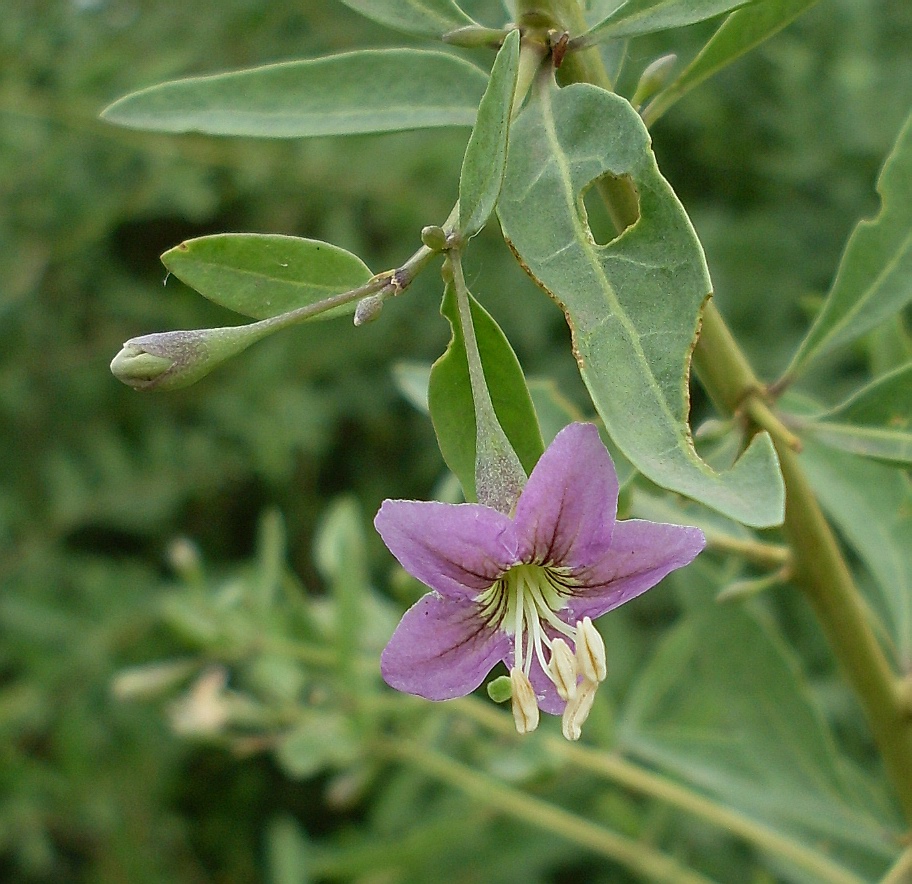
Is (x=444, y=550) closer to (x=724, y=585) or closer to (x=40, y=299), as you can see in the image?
(x=724, y=585)

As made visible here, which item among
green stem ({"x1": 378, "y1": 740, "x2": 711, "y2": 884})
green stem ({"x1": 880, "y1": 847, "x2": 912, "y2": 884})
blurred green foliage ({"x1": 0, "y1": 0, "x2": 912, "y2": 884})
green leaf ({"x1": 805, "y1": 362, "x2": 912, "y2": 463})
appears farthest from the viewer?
blurred green foliage ({"x1": 0, "y1": 0, "x2": 912, "y2": 884})

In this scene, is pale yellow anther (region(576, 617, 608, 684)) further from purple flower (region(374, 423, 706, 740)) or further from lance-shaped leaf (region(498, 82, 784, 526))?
lance-shaped leaf (region(498, 82, 784, 526))

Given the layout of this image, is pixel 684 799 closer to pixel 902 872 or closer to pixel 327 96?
pixel 902 872

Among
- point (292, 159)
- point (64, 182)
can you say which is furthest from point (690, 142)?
point (64, 182)

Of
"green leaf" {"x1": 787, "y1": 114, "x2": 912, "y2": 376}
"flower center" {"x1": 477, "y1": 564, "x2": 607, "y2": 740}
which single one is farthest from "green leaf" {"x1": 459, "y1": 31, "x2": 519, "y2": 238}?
"green leaf" {"x1": 787, "y1": 114, "x2": 912, "y2": 376}

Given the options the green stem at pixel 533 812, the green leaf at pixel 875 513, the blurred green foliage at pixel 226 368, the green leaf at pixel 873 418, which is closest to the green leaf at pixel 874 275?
the green leaf at pixel 873 418

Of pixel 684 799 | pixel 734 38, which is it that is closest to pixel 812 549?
pixel 734 38

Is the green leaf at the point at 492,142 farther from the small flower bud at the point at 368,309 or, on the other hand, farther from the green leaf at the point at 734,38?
the green leaf at the point at 734,38
